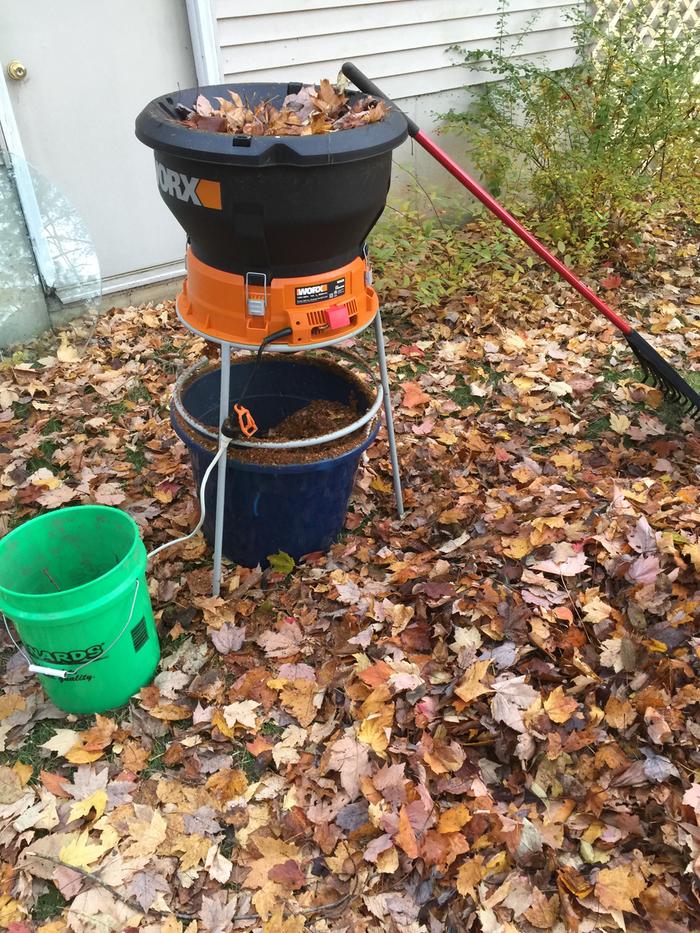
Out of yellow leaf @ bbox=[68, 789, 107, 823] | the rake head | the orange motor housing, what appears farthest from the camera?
the rake head

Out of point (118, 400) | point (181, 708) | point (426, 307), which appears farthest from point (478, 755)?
point (426, 307)

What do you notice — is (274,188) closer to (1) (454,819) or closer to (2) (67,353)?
(1) (454,819)

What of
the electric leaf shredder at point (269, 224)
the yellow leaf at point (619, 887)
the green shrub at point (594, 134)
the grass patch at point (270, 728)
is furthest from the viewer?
the green shrub at point (594, 134)

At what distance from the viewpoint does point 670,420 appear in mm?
3451

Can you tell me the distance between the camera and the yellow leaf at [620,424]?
343 cm

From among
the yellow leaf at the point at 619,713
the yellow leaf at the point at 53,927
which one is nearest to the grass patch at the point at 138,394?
the yellow leaf at the point at 53,927

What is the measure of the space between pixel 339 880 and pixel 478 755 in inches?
21.1

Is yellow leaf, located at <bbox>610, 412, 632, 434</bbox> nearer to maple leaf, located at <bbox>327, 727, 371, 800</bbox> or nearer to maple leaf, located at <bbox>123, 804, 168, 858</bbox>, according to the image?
maple leaf, located at <bbox>327, 727, 371, 800</bbox>

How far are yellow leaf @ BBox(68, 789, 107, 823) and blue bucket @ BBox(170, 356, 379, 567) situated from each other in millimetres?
994

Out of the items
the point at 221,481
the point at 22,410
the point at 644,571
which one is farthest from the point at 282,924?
the point at 22,410

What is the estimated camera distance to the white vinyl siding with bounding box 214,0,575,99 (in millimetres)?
4035

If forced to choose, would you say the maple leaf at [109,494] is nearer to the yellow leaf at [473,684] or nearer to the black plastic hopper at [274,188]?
the black plastic hopper at [274,188]

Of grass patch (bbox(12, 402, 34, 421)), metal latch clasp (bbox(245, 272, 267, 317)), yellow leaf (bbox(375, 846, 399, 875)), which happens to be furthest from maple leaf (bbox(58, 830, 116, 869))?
grass patch (bbox(12, 402, 34, 421))

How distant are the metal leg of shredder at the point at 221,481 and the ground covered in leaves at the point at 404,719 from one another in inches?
3.9
